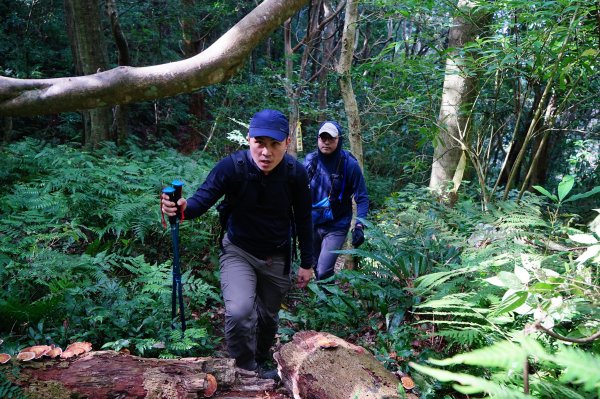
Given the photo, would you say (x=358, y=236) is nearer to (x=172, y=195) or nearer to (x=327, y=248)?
(x=327, y=248)

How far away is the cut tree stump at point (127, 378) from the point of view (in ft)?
8.78

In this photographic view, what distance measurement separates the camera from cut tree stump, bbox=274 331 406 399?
9.41 ft

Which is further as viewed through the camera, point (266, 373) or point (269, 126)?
point (266, 373)

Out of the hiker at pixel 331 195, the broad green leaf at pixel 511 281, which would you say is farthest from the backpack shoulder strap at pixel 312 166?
the broad green leaf at pixel 511 281

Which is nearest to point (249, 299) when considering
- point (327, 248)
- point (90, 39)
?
point (327, 248)

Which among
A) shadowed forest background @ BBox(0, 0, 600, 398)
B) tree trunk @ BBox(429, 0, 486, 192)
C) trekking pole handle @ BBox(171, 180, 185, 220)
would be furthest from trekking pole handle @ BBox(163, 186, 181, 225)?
tree trunk @ BBox(429, 0, 486, 192)

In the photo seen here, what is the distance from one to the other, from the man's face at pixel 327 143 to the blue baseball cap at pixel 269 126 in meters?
1.97

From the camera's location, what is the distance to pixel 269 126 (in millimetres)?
3543

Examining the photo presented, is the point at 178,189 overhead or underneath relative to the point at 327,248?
overhead

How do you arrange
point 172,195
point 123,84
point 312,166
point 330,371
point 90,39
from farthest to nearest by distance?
point 90,39 → point 312,166 → point 172,195 → point 330,371 → point 123,84

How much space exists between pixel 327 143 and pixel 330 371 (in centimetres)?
325

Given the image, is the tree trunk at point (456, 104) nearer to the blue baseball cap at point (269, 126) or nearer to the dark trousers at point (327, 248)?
the dark trousers at point (327, 248)

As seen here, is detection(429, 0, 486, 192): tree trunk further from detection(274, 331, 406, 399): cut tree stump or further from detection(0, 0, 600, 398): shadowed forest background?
detection(274, 331, 406, 399): cut tree stump

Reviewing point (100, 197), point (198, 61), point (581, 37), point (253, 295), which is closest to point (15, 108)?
point (198, 61)
